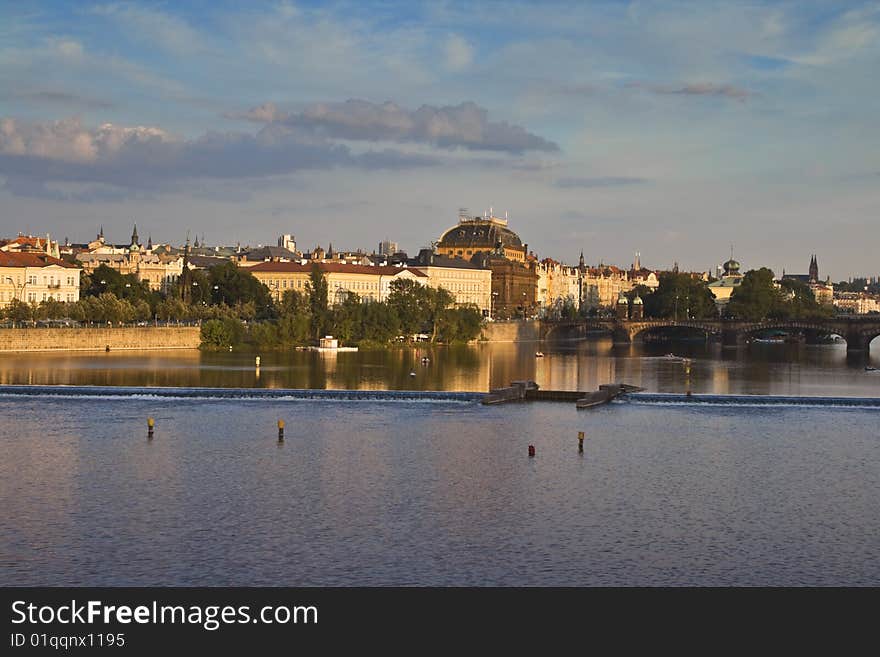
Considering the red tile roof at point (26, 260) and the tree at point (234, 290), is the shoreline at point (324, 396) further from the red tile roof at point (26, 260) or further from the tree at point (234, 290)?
the tree at point (234, 290)

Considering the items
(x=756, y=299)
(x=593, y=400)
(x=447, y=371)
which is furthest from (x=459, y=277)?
(x=593, y=400)

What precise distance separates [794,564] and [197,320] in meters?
82.6

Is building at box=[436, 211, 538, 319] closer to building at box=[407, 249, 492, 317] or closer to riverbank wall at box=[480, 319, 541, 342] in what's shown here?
building at box=[407, 249, 492, 317]

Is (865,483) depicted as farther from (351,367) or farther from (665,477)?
(351,367)

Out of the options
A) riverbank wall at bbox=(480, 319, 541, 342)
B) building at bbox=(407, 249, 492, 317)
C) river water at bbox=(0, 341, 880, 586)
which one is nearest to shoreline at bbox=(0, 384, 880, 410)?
river water at bbox=(0, 341, 880, 586)

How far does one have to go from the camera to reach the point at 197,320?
104188 mm

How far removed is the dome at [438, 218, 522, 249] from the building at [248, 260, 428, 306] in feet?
118

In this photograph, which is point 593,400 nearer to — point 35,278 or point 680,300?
point 35,278

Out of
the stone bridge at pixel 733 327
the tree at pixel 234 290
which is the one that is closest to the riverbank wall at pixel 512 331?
the stone bridge at pixel 733 327

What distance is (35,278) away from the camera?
357ft

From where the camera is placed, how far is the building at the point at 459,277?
160375 mm

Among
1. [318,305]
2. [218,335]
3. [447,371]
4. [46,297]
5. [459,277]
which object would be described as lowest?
[447,371]

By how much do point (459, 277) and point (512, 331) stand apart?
30410 millimetres
